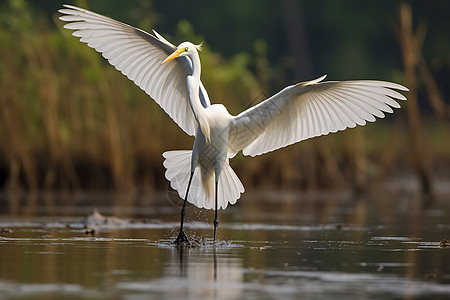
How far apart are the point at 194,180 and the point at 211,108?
84 cm

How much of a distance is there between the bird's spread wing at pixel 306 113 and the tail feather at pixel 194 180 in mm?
270

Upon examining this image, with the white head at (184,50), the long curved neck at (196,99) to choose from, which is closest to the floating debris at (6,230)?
the long curved neck at (196,99)

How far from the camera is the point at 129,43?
1108 centimetres

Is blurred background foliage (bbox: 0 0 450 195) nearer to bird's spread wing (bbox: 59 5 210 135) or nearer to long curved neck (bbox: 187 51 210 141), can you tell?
bird's spread wing (bbox: 59 5 210 135)

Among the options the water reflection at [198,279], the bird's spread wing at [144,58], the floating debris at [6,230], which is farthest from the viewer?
the bird's spread wing at [144,58]

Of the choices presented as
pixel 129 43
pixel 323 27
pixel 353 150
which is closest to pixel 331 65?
pixel 323 27

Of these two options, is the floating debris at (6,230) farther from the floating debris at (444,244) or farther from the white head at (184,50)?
the floating debris at (444,244)

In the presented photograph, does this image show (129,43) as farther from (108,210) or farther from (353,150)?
(353,150)

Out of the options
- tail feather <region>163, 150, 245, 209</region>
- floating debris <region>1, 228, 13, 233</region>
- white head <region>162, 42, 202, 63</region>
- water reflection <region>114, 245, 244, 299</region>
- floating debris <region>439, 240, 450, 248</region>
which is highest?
white head <region>162, 42, 202, 63</region>

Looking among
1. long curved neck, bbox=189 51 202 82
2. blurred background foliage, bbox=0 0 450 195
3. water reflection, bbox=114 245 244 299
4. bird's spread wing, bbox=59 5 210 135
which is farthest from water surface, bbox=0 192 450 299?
blurred background foliage, bbox=0 0 450 195

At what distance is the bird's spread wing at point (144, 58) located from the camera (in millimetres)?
10812

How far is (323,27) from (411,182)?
20.2 m

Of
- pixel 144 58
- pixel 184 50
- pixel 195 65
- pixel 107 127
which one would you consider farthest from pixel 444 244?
pixel 107 127

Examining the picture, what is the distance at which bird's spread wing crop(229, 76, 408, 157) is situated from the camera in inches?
403
